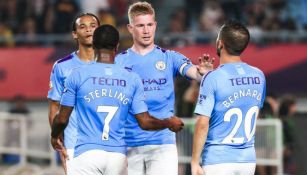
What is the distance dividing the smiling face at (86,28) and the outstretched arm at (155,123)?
1.98 m

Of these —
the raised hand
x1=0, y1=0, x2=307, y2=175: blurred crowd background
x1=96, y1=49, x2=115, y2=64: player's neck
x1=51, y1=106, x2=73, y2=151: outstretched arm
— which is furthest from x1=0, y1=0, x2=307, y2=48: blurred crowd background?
x1=96, y1=49, x2=115, y2=64: player's neck

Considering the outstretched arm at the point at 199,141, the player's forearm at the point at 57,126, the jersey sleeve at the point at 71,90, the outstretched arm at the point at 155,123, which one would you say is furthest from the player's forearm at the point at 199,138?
the player's forearm at the point at 57,126

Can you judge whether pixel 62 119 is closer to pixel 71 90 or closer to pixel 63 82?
pixel 71 90

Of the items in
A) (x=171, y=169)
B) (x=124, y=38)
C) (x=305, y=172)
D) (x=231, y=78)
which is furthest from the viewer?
(x=124, y=38)

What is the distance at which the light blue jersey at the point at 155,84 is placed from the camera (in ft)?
38.0

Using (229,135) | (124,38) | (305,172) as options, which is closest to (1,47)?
(124,38)

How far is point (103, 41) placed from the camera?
33.8 feet

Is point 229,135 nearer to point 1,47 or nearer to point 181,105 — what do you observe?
point 181,105

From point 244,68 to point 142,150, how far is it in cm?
183

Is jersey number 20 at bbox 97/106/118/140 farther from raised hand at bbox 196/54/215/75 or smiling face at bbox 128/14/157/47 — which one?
smiling face at bbox 128/14/157/47

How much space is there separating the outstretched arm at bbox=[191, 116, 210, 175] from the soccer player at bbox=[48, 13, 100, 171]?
2369mm

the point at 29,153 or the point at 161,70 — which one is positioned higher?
the point at 161,70

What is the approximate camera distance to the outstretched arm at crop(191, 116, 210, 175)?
395 inches

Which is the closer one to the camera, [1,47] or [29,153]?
[29,153]
